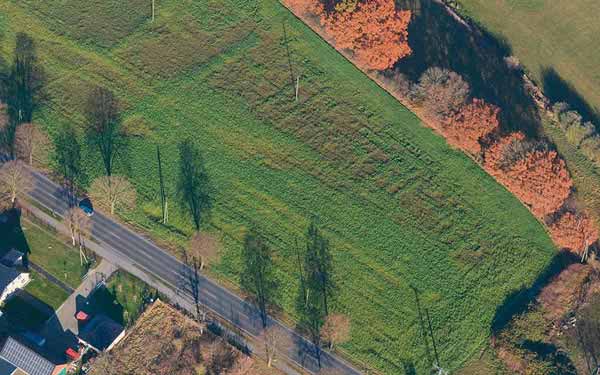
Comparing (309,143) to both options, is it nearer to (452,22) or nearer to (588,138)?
(452,22)

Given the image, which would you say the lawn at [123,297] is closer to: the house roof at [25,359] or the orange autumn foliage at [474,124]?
the house roof at [25,359]

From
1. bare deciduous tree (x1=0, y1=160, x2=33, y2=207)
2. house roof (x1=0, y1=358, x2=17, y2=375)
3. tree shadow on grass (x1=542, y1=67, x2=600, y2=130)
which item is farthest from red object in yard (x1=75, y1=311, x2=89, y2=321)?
tree shadow on grass (x1=542, y1=67, x2=600, y2=130)

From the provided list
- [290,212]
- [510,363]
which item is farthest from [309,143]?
[510,363]

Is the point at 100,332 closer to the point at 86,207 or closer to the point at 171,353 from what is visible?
the point at 171,353

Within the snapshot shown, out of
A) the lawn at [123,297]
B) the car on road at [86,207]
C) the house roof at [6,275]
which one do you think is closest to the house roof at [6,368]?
the house roof at [6,275]

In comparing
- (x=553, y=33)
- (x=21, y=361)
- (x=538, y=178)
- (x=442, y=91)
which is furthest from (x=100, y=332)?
(x=553, y=33)

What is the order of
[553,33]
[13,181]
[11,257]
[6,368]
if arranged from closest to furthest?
[6,368] → [11,257] → [13,181] → [553,33]
